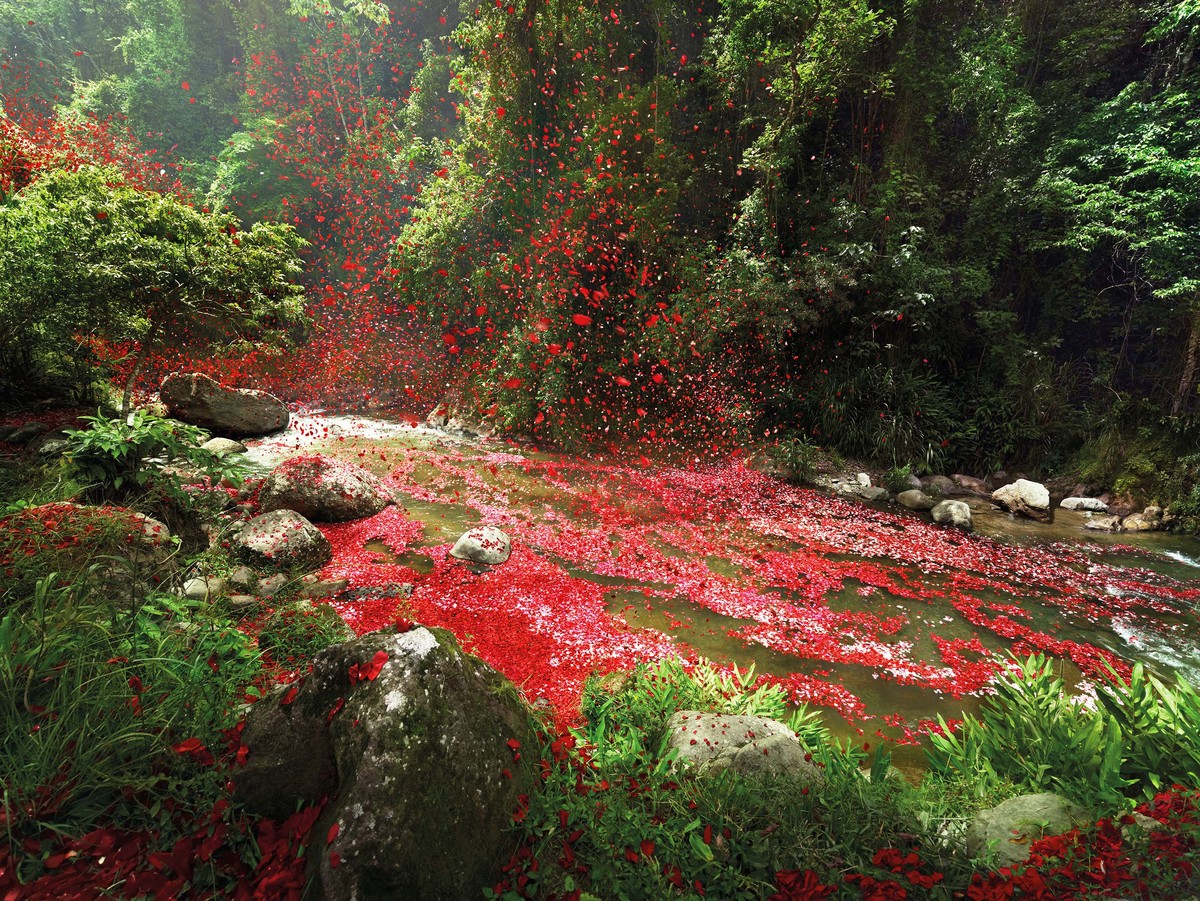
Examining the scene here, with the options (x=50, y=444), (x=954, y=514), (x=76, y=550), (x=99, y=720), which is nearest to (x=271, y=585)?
(x=76, y=550)

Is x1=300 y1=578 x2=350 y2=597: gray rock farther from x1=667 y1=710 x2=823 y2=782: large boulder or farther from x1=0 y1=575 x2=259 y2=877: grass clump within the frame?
x1=667 y1=710 x2=823 y2=782: large boulder

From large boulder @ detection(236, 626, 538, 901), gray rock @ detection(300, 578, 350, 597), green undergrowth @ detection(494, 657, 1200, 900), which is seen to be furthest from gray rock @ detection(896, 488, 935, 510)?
gray rock @ detection(300, 578, 350, 597)

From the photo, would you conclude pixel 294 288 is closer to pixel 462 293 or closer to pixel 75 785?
pixel 462 293

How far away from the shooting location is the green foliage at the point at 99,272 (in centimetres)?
631

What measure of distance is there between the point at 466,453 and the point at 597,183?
7.44 m

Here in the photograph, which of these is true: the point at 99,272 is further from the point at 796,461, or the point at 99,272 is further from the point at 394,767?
the point at 796,461

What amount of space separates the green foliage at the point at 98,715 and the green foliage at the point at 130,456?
2460mm

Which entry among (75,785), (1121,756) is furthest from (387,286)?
(1121,756)

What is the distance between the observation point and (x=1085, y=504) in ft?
34.6

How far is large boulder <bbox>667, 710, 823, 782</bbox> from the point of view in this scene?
3.01 m

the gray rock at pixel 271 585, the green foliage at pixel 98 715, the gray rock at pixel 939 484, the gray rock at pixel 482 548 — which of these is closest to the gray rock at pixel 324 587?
the gray rock at pixel 271 585

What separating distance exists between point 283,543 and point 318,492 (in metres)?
1.71

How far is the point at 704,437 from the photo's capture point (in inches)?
491

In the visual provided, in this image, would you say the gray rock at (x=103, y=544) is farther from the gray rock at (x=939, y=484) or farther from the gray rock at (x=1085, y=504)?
the gray rock at (x=1085, y=504)
